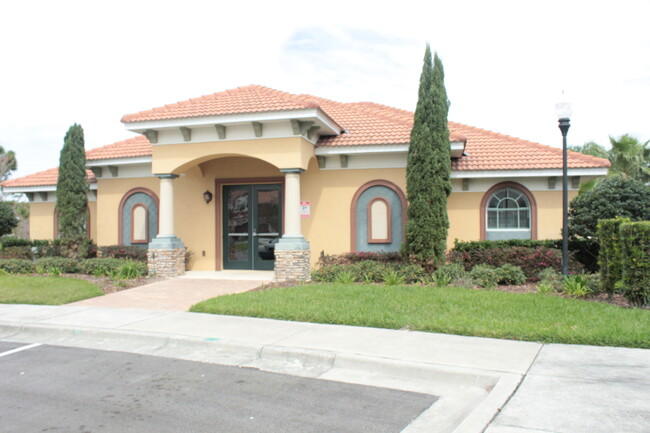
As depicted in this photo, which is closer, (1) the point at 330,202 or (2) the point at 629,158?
(1) the point at 330,202

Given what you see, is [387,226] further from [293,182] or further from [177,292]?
[177,292]

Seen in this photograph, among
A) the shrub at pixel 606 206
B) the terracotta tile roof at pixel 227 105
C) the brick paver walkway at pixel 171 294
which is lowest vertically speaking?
the brick paver walkway at pixel 171 294

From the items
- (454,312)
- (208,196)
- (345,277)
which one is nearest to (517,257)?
(345,277)

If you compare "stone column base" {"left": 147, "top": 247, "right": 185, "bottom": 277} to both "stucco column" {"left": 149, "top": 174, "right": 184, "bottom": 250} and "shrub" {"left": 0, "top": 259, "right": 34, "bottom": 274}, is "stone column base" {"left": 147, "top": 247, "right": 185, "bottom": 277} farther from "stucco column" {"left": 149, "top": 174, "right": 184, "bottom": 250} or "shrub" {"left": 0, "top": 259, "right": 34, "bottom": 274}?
"shrub" {"left": 0, "top": 259, "right": 34, "bottom": 274}

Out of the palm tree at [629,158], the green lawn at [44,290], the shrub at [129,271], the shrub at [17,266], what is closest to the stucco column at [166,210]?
the shrub at [129,271]

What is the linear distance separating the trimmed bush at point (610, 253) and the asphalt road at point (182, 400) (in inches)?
216

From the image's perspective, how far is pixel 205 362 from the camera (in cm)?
669

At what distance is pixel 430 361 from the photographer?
6012mm

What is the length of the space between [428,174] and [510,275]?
3000 millimetres

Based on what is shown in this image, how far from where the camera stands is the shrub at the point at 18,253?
17372mm

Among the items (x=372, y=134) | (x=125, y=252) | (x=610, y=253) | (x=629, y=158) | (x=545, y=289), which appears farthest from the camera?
(x=629, y=158)

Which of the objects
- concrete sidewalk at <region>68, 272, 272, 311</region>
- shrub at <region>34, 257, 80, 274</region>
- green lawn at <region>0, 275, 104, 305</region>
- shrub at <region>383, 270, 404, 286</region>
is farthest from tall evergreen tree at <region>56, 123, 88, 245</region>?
shrub at <region>383, 270, 404, 286</region>

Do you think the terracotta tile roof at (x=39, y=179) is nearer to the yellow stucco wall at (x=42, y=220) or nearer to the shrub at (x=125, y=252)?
the yellow stucco wall at (x=42, y=220)

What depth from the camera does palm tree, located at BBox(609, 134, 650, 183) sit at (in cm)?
2566
